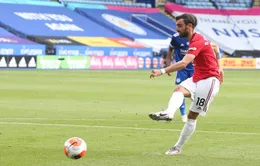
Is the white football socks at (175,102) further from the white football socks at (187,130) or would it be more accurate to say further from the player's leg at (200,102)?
the white football socks at (187,130)

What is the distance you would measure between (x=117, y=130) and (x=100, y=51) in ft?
153

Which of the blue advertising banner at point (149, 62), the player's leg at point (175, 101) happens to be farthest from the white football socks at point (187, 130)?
the blue advertising banner at point (149, 62)

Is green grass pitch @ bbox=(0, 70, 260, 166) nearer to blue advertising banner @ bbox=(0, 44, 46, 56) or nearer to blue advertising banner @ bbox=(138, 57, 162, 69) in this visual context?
blue advertising banner @ bbox=(0, 44, 46, 56)

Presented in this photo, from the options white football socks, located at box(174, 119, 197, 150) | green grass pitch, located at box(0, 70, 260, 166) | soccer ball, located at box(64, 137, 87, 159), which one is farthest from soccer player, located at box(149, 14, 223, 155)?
soccer ball, located at box(64, 137, 87, 159)

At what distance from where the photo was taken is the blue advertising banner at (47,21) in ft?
211

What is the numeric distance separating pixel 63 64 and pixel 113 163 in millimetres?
43899

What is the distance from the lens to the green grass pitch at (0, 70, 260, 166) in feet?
37.5

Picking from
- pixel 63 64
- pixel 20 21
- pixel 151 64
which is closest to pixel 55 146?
pixel 63 64

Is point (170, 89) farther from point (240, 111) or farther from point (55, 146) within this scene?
point (55, 146)

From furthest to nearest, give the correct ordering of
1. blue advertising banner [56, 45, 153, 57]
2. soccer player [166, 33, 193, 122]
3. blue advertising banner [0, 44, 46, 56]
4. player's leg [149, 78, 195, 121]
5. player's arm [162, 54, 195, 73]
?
blue advertising banner [56, 45, 153, 57], blue advertising banner [0, 44, 46, 56], soccer player [166, 33, 193, 122], player's arm [162, 54, 195, 73], player's leg [149, 78, 195, 121]

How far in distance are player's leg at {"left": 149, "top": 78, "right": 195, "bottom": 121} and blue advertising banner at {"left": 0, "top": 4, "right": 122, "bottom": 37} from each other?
2048 inches

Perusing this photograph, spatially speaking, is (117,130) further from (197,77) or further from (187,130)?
(197,77)

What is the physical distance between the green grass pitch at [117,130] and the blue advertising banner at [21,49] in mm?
26391

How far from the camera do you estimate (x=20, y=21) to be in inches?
2562
